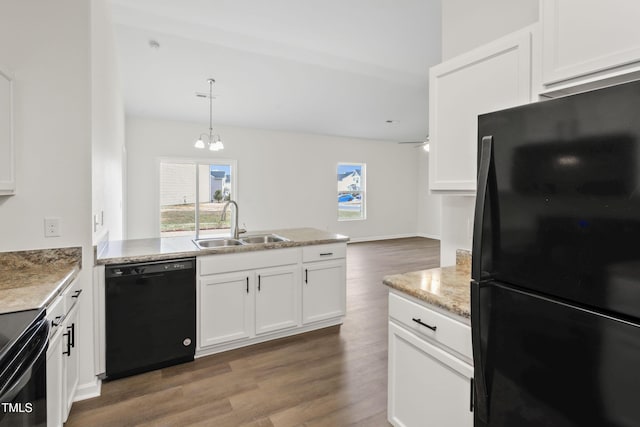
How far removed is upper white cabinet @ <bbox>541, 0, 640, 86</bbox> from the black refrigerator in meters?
0.36

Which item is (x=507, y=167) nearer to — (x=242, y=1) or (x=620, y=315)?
(x=620, y=315)

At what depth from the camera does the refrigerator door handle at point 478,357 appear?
1.17 metres

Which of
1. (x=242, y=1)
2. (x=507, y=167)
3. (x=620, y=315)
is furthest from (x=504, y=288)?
(x=242, y=1)

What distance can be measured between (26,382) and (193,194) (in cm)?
584

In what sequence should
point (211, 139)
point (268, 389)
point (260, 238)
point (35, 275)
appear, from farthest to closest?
point (211, 139) < point (260, 238) < point (268, 389) < point (35, 275)

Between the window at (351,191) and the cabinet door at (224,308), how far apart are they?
19.1 ft

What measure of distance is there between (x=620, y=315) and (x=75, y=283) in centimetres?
264

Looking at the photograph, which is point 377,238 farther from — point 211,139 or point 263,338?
point 263,338

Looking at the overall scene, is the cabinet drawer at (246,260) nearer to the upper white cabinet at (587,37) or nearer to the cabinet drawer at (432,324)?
the cabinet drawer at (432,324)

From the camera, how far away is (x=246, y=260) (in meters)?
2.72

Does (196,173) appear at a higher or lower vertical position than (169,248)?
higher

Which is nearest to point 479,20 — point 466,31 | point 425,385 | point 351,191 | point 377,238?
point 466,31

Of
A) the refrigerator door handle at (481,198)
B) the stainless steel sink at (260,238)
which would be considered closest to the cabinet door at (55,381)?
the stainless steel sink at (260,238)

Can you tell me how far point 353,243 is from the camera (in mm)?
8430
